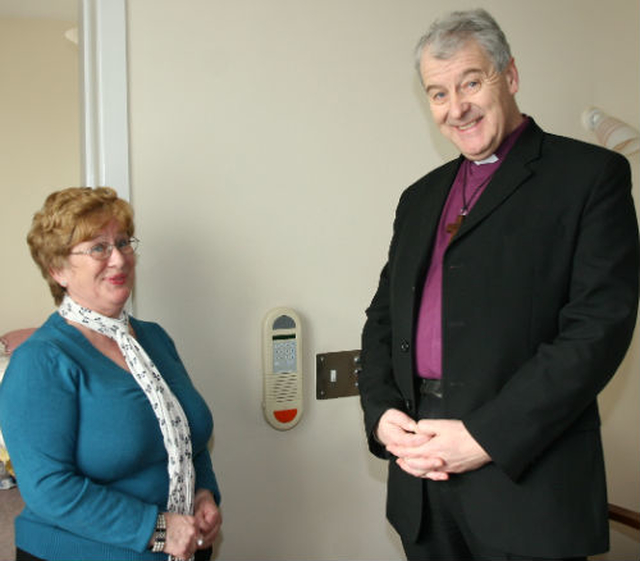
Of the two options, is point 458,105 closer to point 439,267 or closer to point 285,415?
point 439,267

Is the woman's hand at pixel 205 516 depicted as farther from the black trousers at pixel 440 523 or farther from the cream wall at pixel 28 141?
the cream wall at pixel 28 141

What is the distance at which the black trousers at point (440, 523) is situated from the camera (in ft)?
4.22

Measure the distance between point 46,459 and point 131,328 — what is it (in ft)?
1.37

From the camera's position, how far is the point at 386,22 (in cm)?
214

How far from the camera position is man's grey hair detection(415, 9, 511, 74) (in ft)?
4.14

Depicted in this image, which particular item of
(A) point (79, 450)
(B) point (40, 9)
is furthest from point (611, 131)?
(B) point (40, 9)

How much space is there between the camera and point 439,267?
133 centimetres

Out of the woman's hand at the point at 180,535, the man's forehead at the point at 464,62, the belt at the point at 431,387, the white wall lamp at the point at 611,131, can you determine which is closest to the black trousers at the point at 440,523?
the belt at the point at 431,387

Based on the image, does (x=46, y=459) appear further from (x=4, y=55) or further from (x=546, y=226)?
(x=4, y=55)

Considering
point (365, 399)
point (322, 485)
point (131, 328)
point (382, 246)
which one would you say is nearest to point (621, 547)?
point (322, 485)

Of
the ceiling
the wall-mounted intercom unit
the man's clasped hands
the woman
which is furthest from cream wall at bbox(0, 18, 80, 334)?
the man's clasped hands

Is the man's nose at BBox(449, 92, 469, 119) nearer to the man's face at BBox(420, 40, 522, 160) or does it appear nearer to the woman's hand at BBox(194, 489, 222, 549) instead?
the man's face at BBox(420, 40, 522, 160)

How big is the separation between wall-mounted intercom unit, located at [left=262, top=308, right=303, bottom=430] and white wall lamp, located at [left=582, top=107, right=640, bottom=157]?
133 centimetres

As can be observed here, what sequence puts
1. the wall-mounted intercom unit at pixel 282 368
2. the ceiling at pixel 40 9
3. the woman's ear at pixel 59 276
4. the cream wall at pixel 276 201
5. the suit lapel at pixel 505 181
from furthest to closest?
the ceiling at pixel 40 9, the wall-mounted intercom unit at pixel 282 368, the cream wall at pixel 276 201, the woman's ear at pixel 59 276, the suit lapel at pixel 505 181
